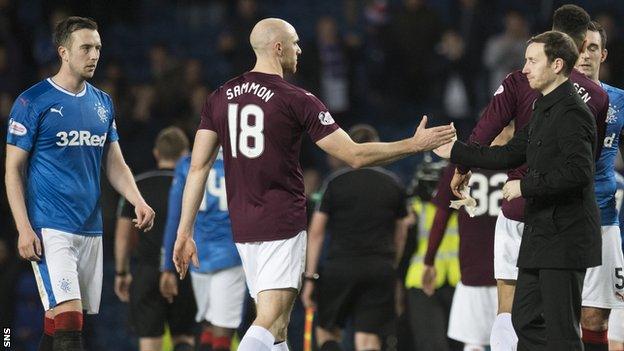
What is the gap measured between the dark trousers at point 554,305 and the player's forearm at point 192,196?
1.96m

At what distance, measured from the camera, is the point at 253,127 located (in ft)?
24.0

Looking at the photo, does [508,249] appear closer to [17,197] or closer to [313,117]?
[313,117]

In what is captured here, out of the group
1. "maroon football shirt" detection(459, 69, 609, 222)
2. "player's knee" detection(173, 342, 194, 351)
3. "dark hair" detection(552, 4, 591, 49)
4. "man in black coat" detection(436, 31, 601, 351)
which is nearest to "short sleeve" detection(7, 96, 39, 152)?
"maroon football shirt" detection(459, 69, 609, 222)

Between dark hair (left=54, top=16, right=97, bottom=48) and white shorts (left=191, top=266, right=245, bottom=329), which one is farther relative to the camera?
white shorts (left=191, top=266, right=245, bottom=329)

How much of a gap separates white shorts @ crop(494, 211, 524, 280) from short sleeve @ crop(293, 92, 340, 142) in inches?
53.0

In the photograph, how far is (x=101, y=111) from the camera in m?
8.02

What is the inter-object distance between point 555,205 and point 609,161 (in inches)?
51.1

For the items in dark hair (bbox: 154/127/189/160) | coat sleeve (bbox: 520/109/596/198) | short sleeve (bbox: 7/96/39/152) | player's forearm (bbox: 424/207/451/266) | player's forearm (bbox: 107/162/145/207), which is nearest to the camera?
coat sleeve (bbox: 520/109/596/198)

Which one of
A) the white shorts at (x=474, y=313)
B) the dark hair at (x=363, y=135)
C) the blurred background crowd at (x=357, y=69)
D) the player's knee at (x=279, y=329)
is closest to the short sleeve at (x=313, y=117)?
the player's knee at (x=279, y=329)

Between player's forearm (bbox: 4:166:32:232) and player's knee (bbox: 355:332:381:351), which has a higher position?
player's forearm (bbox: 4:166:32:232)

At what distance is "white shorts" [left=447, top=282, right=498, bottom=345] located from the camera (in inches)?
378

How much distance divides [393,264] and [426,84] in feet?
20.4

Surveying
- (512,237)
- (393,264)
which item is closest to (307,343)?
(393,264)

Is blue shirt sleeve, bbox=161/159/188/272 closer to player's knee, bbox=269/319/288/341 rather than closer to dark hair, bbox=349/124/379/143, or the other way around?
dark hair, bbox=349/124/379/143
